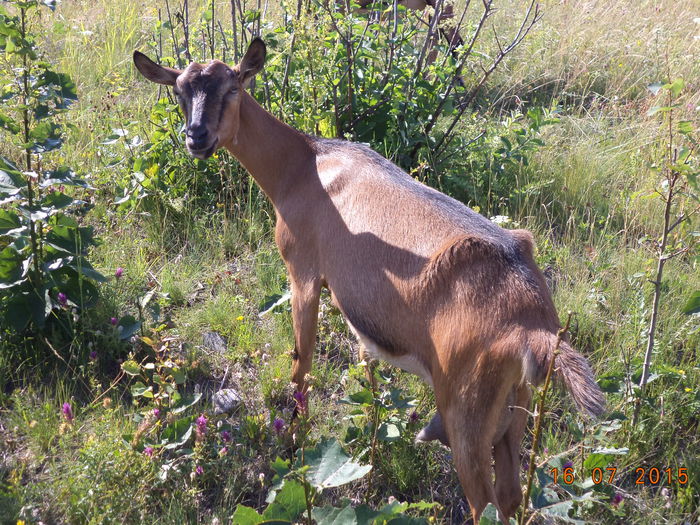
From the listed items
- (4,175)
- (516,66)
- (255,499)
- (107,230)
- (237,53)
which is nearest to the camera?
(255,499)

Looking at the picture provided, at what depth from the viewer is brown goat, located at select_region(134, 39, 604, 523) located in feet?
10.4

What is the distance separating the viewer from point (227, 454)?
395 centimetres

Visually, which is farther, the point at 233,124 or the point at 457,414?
the point at 233,124

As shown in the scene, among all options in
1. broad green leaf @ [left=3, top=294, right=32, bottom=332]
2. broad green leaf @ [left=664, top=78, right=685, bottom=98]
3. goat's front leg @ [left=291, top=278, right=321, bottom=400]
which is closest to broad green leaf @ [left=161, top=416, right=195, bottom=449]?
goat's front leg @ [left=291, top=278, right=321, bottom=400]

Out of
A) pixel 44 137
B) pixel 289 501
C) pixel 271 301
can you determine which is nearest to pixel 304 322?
pixel 271 301

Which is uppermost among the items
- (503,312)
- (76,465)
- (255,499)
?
(503,312)

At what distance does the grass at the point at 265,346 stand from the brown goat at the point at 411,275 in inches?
15.5

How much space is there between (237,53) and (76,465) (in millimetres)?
3625

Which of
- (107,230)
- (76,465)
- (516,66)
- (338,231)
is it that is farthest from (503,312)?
(516,66)

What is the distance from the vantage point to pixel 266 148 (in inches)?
184

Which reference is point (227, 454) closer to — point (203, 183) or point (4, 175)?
point (4, 175)

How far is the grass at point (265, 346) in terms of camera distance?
375 centimetres

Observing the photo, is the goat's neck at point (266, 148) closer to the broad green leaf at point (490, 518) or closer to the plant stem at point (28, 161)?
the plant stem at point (28, 161)

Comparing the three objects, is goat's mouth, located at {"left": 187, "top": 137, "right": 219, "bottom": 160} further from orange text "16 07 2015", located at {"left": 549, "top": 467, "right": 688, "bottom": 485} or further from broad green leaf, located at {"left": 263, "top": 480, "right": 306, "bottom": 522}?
orange text "16 07 2015", located at {"left": 549, "top": 467, "right": 688, "bottom": 485}
